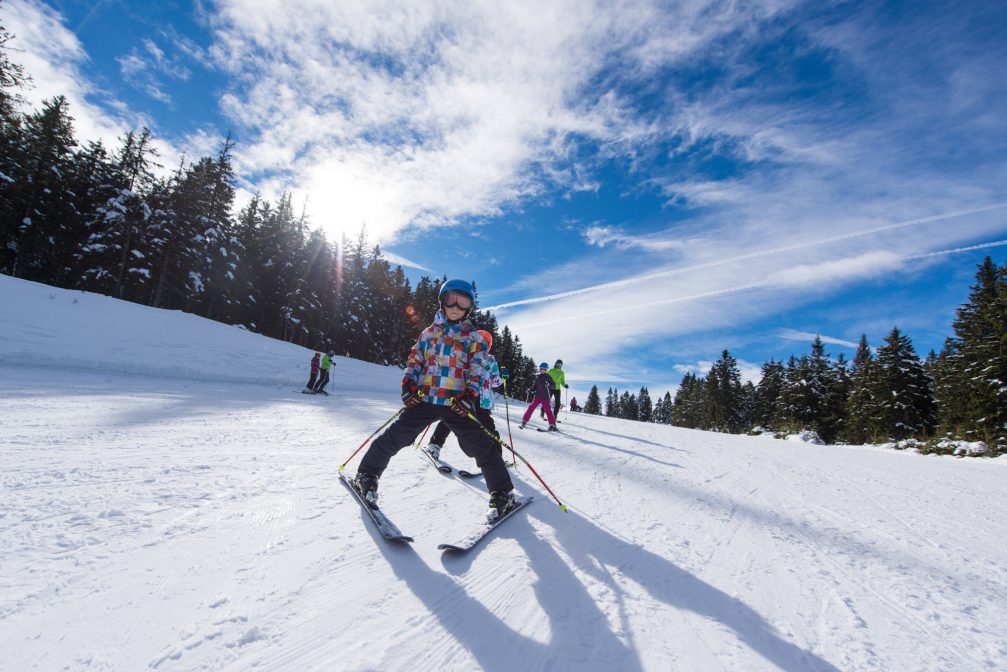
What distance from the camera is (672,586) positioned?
8.80 ft

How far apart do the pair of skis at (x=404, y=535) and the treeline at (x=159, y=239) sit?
69.7 feet

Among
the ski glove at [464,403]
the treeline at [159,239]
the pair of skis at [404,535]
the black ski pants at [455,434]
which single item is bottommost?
the pair of skis at [404,535]

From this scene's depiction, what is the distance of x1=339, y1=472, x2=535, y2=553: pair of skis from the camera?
2861 millimetres

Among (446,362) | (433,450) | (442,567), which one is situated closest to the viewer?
(442,567)

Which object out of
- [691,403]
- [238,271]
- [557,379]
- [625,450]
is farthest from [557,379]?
[691,403]

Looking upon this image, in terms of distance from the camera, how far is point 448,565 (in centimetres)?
272

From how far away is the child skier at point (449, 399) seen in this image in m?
3.58

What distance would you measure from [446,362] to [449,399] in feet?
1.12

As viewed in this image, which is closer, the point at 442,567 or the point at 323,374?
the point at 442,567

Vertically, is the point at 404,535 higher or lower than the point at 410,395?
lower

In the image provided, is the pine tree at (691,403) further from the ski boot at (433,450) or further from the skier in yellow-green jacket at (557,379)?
the ski boot at (433,450)

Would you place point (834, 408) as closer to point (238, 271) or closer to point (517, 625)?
point (517, 625)

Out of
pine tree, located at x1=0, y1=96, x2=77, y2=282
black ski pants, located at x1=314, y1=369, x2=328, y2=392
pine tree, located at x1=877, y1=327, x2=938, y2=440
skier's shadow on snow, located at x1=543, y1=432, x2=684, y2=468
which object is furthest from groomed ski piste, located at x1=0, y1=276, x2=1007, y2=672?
pine tree, located at x1=0, y1=96, x2=77, y2=282

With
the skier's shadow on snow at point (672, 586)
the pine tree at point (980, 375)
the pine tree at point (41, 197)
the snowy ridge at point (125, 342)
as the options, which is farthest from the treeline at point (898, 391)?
the pine tree at point (41, 197)
